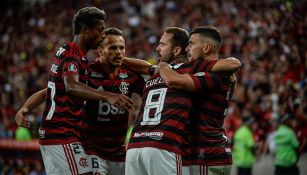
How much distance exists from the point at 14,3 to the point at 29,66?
923cm

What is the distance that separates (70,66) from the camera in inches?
244

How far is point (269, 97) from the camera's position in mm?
14172

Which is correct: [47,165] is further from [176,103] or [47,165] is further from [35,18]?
[35,18]

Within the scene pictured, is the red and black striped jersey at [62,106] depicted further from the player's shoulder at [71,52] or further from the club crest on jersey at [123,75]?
the club crest on jersey at [123,75]

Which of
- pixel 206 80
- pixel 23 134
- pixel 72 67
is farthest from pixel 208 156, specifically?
pixel 23 134

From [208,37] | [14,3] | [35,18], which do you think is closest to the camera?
[208,37]

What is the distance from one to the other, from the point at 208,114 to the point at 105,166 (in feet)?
4.86

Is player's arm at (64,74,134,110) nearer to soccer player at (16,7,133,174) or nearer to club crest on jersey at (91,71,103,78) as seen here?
soccer player at (16,7,133,174)

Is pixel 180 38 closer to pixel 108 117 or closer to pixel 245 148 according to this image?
pixel 108 117

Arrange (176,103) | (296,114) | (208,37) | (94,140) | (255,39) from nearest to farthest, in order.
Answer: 1. (176,103)
2. (208,37)
3. (94,140)
4. (296,114)
5. (255,39)

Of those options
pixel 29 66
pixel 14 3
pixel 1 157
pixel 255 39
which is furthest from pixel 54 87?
pixel 14 3

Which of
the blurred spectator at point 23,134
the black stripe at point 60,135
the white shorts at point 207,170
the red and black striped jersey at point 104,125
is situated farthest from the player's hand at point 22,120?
the blurred spectator at point 23,134

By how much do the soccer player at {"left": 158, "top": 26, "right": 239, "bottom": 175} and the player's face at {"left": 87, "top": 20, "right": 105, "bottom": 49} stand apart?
782 mm

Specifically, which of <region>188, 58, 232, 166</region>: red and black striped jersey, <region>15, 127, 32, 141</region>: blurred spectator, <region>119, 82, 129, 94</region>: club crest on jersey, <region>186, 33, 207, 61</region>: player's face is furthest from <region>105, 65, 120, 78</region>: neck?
<region>15, 127, 32, 141</region>: blurred spectator
